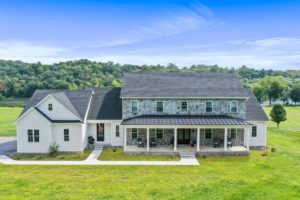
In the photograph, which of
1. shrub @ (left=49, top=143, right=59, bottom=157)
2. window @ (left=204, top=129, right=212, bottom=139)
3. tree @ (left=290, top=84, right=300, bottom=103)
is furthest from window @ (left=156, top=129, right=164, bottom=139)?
tree @ (left=290, top=84, right=300, bottom=103)

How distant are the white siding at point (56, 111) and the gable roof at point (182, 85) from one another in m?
5.23

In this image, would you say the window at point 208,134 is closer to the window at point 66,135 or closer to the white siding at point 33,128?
the window at point 66,135

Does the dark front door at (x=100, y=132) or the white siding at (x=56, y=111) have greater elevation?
the white siding at (x=56, y=111)

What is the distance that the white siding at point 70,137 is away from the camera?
85.6 feet

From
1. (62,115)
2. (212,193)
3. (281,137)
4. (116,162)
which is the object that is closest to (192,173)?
(212,193)

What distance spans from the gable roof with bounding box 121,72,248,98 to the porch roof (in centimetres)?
199

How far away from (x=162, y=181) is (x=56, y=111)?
12.6 metres

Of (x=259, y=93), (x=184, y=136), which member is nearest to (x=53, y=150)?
(x=184, y=136)

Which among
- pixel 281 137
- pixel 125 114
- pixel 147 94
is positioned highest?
pixel 147 94

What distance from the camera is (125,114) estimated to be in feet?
92.3

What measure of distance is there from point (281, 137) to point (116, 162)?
22783mm

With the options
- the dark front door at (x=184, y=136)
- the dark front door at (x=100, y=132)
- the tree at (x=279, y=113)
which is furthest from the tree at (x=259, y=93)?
the dark front door at (x=100, y=132)

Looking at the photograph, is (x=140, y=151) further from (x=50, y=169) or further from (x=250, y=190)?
(x=250, y=190)

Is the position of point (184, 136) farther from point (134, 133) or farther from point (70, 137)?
point (70, 137)
